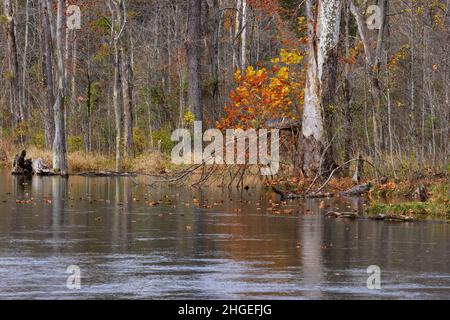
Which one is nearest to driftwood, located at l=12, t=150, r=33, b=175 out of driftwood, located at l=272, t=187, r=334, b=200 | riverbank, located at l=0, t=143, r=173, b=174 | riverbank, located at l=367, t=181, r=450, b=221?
riverbank, located at l=0, t=143, r=173, b=174

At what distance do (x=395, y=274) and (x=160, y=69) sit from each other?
1797 inches

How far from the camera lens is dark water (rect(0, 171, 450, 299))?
39.4 ft

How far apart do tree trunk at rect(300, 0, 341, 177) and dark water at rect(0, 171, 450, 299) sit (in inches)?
185

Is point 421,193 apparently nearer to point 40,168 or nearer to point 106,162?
point 40,168

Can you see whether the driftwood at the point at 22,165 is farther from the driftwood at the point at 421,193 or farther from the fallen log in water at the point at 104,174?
the driftwood at the point at 421,193

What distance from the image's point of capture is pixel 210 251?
1557 centimetres

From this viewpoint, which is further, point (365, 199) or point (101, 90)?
point (101, 90)

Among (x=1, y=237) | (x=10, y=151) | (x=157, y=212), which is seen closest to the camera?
(x=1, y=237)

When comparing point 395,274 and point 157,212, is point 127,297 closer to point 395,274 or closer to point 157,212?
point 395,274

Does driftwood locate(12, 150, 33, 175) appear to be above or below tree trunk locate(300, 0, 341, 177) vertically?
below

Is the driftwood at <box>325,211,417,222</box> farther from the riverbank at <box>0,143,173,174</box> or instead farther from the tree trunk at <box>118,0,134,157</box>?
the tree trunk at <box>118,0,134,157</box>

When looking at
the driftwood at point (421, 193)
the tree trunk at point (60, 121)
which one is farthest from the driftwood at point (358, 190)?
the tree trunk at point (60, 121)

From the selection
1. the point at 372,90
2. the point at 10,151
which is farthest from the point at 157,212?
the point at 10,151

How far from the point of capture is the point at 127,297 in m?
11.4
